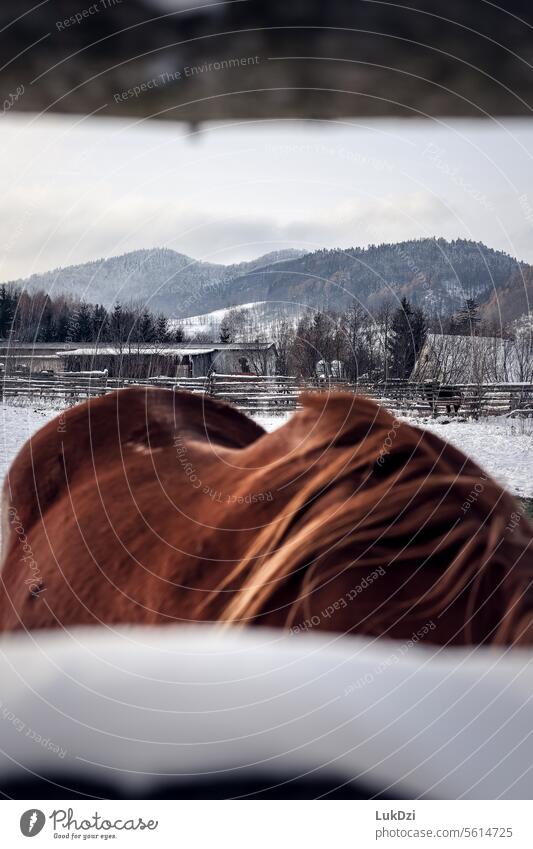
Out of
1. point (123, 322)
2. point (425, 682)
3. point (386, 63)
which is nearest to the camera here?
point (425, 682)

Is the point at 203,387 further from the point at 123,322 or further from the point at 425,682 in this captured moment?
the point at 425,682

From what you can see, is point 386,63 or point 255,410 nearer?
point 386,63

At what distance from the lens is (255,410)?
21.9ft

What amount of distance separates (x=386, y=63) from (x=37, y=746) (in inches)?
58.1

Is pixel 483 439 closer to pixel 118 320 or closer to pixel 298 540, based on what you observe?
pixel 118 320

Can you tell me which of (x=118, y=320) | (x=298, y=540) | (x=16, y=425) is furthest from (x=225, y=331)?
(x=16, y=425)

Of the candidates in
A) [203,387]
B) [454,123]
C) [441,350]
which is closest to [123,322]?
[454,123]

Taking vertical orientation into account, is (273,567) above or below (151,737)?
above

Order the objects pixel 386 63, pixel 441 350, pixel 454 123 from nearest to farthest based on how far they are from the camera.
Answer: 1. pixel 386 63
2. pixel 454 123
3. pixel 441 350

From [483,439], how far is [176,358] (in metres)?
2.40

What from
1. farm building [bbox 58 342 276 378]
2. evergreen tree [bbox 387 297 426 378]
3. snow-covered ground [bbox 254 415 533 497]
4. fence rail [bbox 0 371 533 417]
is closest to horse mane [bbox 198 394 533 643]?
farm building [bbox 58 342 276 378]

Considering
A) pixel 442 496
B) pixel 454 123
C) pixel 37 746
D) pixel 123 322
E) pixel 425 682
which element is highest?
pixel 454 123

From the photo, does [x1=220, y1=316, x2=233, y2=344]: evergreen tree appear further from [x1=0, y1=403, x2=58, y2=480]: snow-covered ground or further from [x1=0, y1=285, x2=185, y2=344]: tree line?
[x1=0, y1=403, x2=58, y2=480]: snow-covered ground

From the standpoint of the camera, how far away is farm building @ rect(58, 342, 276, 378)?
10.8ft
